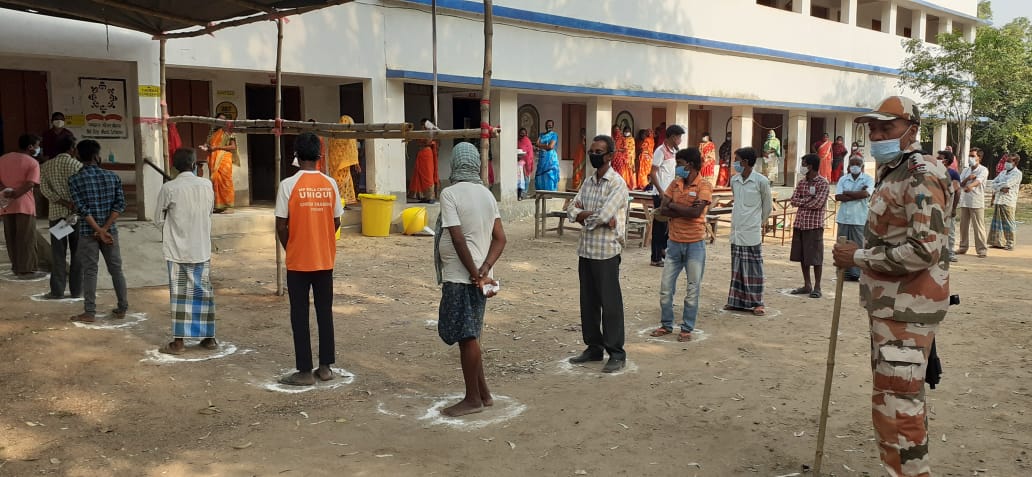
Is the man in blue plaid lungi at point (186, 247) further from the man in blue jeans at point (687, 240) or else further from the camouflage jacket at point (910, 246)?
the camouflage jacket at point (910, 246)

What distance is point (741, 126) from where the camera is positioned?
20.1 meters

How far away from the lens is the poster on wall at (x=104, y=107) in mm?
11734

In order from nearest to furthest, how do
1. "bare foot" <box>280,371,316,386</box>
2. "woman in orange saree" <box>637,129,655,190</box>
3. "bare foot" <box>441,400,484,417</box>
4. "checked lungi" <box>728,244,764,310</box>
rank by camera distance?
"bare foot" <box>441,400,484,417</box> < "bare foot" <box>280,371,316,386</box> < "checked lungi" <box>728,244,764,310</box> < "woman in orange saree" <box>637,129,655,190</box>

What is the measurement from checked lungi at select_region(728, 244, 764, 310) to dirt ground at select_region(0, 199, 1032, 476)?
27 cm

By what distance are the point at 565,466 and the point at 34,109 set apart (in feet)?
36.4

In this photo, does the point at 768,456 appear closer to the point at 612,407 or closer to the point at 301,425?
the point at 612,407

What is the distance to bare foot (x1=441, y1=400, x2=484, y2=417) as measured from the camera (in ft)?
14.9

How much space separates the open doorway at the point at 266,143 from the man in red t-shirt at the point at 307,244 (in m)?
9.28

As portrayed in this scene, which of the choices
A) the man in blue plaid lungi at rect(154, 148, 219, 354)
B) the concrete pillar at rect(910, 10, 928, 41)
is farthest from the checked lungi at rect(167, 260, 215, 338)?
the concrete pillar at rect(910, 10, 928, 41)

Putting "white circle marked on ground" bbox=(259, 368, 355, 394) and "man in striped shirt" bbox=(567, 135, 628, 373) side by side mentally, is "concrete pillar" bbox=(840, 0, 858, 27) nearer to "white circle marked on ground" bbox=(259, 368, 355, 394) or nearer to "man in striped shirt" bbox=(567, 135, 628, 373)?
"man in striped shirt" bbox=(567, 135, 628, 373)

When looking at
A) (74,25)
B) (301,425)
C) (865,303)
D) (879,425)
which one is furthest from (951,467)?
(74,25)

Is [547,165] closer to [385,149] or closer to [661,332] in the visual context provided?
[385,149]

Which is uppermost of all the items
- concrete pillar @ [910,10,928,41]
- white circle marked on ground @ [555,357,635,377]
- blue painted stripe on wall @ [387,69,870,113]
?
concrete pillar @ [910,10,928,41]

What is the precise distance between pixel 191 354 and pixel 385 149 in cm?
740
